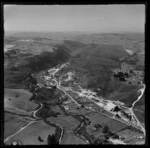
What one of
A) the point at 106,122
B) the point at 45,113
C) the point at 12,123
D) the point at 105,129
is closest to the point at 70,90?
the point at 45,113

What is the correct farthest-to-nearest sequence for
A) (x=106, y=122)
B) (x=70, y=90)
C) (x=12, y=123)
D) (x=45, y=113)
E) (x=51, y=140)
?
(x=70, y=90) → (x=45, y=113) → (x=106, y=122) → (x=12, y=123) → (x=51, y=140)

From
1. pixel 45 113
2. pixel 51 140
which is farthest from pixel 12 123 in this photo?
pixel 51 140

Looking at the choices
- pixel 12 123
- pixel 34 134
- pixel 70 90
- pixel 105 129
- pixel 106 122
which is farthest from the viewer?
pixel 70 90

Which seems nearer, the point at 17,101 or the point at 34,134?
the point at 34,134

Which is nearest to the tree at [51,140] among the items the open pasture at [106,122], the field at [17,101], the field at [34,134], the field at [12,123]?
the field at [34,134]

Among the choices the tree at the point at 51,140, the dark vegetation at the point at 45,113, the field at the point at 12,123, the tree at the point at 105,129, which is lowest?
the tree at the point at 51,140

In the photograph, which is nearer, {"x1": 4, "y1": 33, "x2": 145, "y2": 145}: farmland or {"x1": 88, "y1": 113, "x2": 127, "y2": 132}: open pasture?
{"x1": 4, "y1": 33, "x2": 145, "y2": 145}: farmland

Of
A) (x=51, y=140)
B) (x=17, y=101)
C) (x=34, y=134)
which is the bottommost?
(x=51, y=140)

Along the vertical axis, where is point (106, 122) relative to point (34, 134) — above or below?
above

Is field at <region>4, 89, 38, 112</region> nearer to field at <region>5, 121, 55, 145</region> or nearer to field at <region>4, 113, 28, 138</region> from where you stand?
field at <region>4, 113, 28, 138</region>

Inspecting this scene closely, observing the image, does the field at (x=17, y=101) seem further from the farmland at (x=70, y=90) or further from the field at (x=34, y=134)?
the field at (x=34, y=134)

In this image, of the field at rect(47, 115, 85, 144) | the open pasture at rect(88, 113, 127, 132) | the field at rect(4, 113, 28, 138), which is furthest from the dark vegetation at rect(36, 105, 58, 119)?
the open pasture at rect(88, 113, 127, 132)

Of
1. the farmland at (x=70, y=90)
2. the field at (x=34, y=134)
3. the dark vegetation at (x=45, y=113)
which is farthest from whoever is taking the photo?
the dark vegetation at (x=45, y=113)

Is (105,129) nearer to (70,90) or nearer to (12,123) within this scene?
(70,90)
